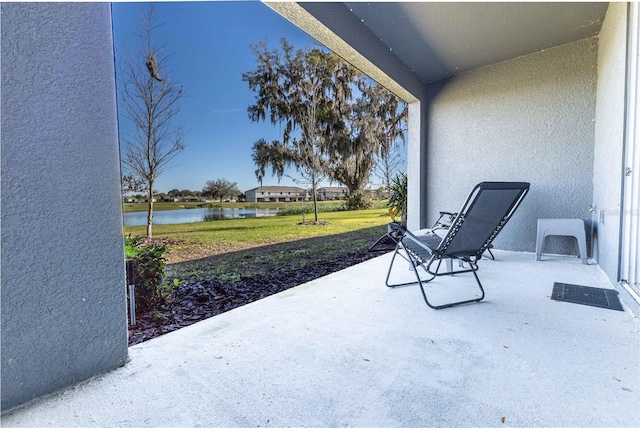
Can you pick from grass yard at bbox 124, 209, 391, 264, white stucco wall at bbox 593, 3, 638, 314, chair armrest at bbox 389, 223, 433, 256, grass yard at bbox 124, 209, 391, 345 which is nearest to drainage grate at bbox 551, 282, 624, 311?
white stucco wall at bbox 593, 3, 638, 314

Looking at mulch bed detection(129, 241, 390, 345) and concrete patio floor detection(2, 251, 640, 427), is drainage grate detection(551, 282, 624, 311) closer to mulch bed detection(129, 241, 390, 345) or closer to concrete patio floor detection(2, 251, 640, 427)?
concrete patio floor detection(2, 251, 640, 427)

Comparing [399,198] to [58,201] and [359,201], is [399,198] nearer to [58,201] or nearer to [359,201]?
[359,201]

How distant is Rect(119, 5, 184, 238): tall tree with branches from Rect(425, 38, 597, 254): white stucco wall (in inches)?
168

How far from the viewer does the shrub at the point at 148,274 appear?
2.20 metres

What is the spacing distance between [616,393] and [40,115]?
2819 mm

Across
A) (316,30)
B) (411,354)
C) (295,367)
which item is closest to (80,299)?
(295,367)

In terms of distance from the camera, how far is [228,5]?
11.2 ft

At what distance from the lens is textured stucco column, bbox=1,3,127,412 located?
4.11 feet

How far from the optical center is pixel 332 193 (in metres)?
5.32

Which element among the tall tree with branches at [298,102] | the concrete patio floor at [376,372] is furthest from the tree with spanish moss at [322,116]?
the concrete patio floor at [376,372]

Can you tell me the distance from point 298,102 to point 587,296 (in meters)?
4.04

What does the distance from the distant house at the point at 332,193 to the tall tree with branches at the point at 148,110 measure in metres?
2.59

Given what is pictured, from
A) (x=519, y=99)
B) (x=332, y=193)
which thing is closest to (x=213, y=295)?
(x=332, y=193)

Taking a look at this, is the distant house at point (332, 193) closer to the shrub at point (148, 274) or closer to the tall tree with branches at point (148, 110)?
the tall tree with branches at point (148, 110)
